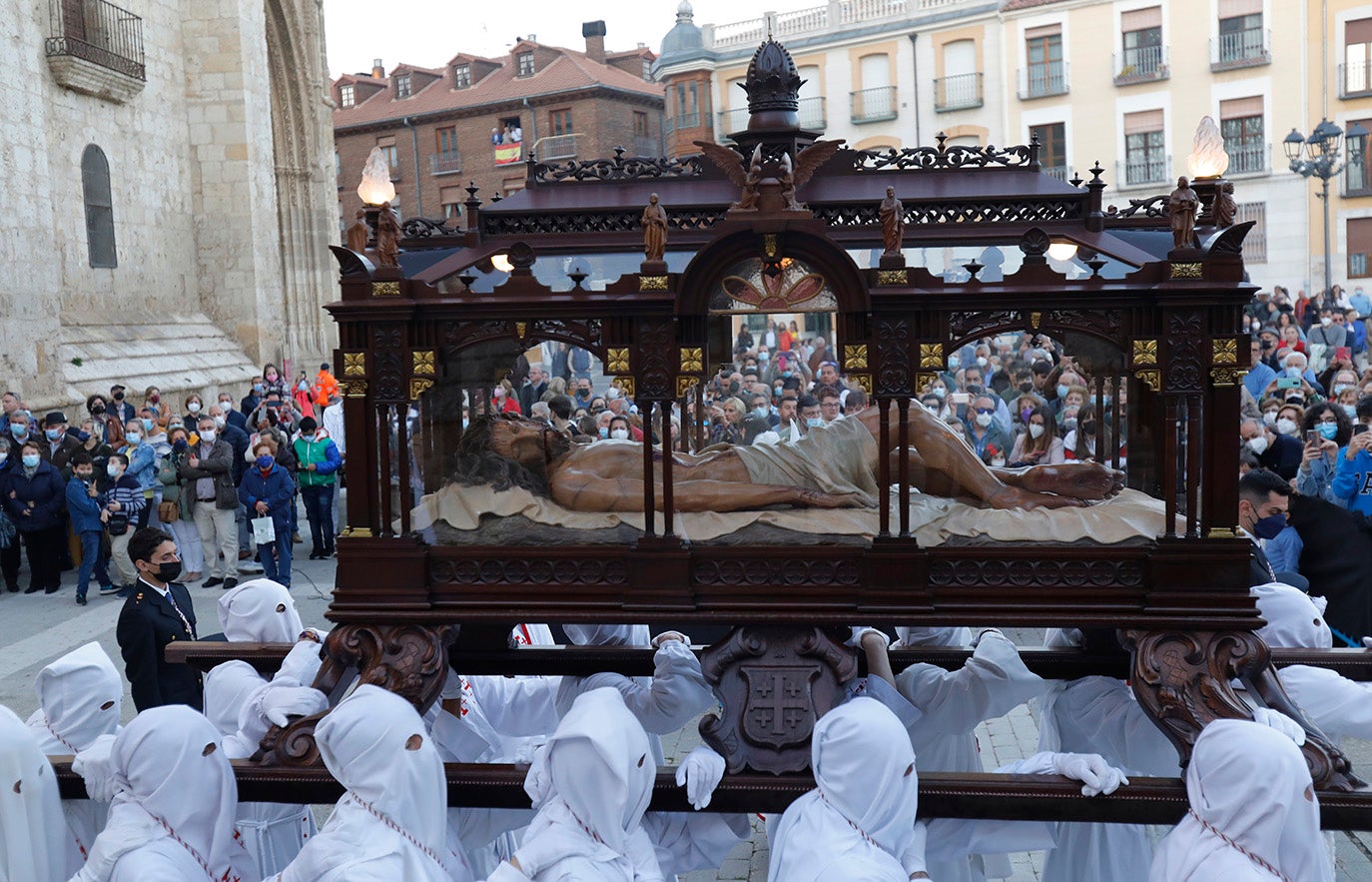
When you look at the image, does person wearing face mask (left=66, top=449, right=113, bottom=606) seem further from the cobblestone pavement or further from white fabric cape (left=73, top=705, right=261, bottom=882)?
white fabric cape (left=73, top=705, right=261, bottom=882)

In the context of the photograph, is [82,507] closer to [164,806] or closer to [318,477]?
[318,477]

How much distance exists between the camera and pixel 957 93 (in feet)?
104

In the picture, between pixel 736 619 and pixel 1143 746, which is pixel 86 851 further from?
pixel 1143 746

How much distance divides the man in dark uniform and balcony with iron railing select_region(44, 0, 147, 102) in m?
12.9

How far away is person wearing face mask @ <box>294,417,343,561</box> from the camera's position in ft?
42.6

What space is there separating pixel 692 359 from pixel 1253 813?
255cm

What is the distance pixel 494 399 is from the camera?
18.5ft

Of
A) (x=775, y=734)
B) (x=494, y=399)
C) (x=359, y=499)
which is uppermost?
(x=494, y=399)

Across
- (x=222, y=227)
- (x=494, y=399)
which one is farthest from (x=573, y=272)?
(x=222, y=227)

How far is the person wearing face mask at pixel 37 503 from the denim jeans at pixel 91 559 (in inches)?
14.1

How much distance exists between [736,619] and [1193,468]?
186 centimetres

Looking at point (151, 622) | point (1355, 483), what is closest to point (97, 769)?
point (151, 622)

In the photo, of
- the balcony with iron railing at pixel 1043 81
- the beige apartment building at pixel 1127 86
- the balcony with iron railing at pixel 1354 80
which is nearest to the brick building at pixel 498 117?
the beige apartment building at pixel 1127 86

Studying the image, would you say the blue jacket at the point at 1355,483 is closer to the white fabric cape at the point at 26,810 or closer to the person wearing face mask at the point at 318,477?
the white fabric cape at the point at 26,810
